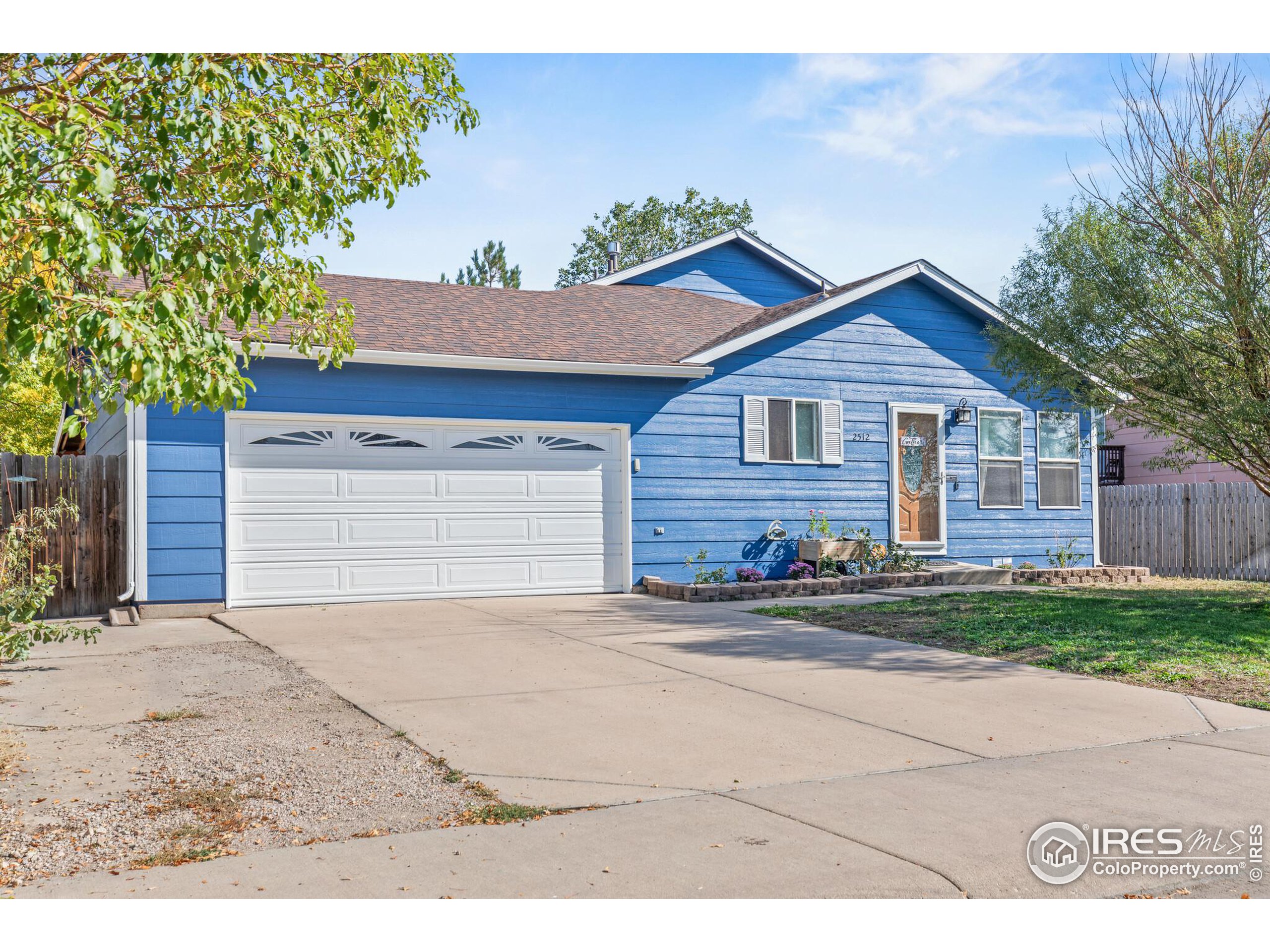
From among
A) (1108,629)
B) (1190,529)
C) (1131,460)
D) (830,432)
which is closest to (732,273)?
(830,432)

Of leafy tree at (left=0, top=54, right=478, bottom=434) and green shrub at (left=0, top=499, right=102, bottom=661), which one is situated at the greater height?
leafy tree at (left=0, top=54, right=478, bottom=434)

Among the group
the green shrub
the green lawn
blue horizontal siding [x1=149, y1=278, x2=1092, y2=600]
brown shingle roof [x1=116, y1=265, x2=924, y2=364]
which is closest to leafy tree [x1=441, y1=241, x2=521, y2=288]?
brown shingle roof [x1=116, y1=265, x2=924, y2=364]

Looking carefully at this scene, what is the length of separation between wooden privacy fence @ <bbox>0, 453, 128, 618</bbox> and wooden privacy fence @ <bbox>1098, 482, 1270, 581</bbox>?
1502cm

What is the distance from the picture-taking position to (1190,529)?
1773 centimetres

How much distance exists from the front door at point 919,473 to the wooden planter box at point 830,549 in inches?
44.5

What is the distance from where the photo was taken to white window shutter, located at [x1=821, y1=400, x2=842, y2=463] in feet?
49.4

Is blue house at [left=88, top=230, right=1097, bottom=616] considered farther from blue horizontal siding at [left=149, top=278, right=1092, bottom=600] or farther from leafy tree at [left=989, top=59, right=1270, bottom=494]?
leafy tree at [left=989, top=59, right=1270, bottom=494]

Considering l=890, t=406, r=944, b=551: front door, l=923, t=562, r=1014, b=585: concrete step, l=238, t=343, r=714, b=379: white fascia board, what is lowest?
l=923, t=562, r=1014, b=585: concrete step

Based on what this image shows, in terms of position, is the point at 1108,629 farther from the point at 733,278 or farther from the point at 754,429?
the point at 733,278

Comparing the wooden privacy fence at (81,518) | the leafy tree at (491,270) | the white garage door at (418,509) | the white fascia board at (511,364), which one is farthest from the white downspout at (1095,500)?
the leafy tree at (491,270)

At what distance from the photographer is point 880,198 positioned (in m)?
13.1
